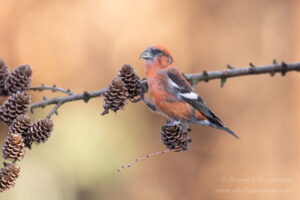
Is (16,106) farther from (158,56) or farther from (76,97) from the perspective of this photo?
(158,56)

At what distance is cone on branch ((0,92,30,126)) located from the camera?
1.83 meters

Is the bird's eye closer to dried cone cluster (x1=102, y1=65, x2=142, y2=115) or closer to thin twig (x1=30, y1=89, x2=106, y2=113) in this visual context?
dried cone cluster (x1=102, y1=65, x2=142, y2=115)

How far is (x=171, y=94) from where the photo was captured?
2.15 metres

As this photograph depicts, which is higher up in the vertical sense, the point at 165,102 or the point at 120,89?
the point at 120,89

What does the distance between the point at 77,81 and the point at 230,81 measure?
153 centimetres

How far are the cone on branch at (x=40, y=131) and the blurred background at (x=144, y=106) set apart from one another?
4.41 ft

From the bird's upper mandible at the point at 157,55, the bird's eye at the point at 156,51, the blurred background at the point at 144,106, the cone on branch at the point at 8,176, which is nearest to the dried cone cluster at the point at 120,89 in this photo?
the bird's upper mandible at the point at 157,55

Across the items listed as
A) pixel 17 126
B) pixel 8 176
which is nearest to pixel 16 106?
pixel 17 126

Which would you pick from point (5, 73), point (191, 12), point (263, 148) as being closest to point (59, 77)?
point (191, 12)

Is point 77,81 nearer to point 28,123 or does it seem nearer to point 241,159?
point 241,159

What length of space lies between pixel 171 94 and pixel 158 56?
9.1 inches

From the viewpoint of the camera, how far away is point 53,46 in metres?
4.11

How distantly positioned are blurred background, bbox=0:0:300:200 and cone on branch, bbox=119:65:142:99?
4.18 ft

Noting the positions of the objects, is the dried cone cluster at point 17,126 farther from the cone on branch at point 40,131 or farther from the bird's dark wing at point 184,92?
the bird's dark wing at point 184,92
